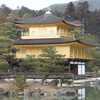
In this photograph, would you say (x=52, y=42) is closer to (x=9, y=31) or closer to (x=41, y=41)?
(x=41, y=41)

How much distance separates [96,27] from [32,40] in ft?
105

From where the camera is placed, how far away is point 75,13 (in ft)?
228

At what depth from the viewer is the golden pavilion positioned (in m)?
35.3

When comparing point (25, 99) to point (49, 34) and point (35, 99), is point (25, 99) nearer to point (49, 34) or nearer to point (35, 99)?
point (35, 99)

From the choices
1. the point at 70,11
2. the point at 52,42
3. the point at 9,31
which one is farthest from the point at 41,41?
the point at 70,11

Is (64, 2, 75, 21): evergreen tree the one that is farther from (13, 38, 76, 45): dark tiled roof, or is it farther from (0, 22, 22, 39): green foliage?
(13, 38, 76, 45): dark tiled roof

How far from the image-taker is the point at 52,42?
35281 mm

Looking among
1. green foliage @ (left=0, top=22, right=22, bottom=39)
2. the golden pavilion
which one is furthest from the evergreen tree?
the golden pavilion

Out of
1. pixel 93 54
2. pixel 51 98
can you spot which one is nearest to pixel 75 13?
pixel 93 54

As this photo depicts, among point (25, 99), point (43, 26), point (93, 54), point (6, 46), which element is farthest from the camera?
point (93, 54)

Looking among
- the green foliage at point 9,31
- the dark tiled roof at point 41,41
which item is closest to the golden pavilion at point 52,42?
the dark tiled roof at point 41,41

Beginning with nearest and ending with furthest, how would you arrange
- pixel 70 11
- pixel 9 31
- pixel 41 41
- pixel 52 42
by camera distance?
pixel 52 42 < pixel 41 41 < pixel 9 31 < pixel 70 11

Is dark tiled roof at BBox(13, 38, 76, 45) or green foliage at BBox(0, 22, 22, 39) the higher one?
green foliage at BBox(0, 22, 22, 39)

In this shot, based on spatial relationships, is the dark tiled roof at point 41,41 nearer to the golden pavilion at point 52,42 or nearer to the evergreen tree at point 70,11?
the golden pavilion at point 52,42
